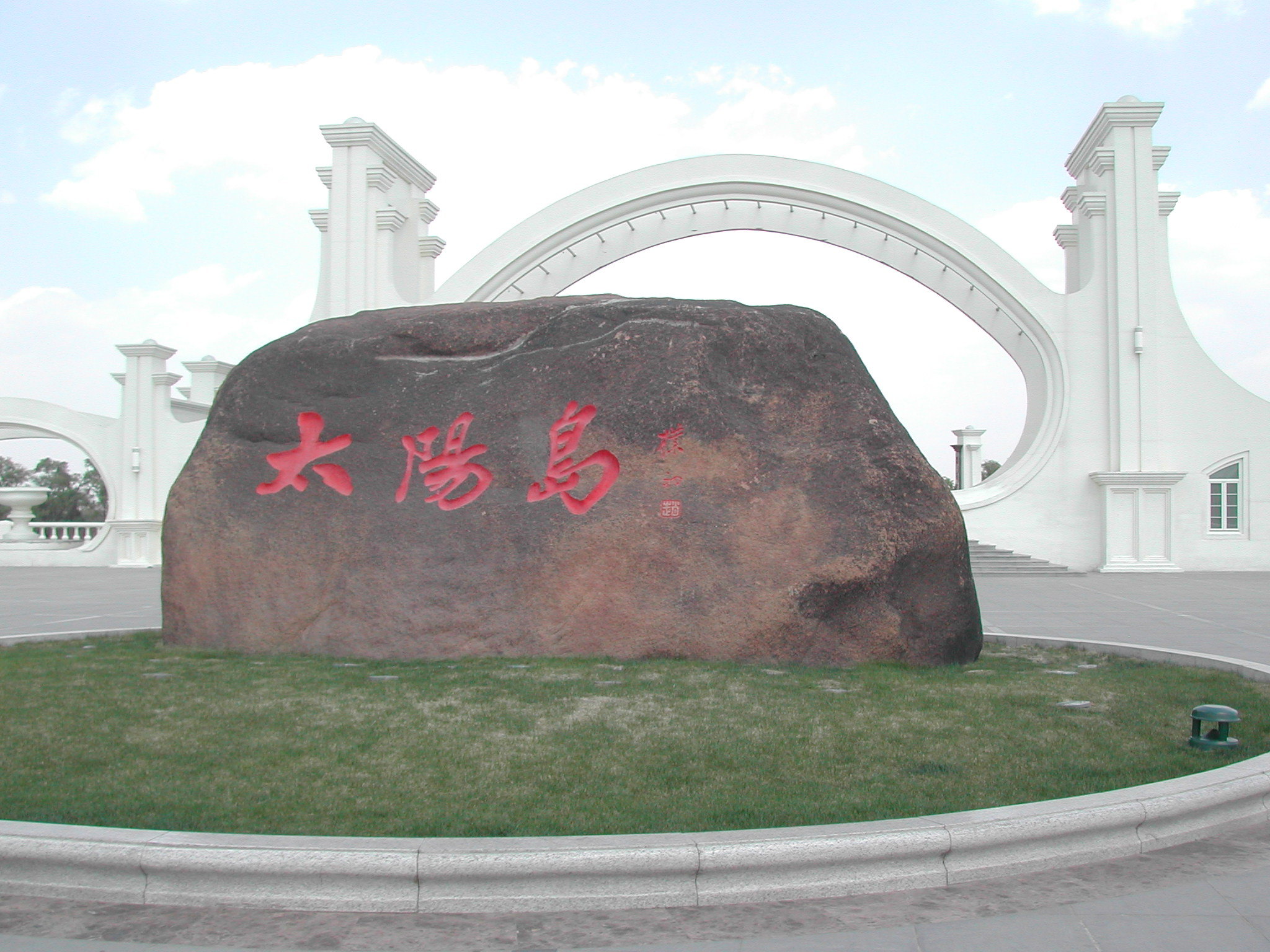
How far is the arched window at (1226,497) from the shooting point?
16.2 metres

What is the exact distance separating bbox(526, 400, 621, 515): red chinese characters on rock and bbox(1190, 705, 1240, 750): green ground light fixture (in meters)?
→ 3.30

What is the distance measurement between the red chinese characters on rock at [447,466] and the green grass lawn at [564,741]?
40.2 inches

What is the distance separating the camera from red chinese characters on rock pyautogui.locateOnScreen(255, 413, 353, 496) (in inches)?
255

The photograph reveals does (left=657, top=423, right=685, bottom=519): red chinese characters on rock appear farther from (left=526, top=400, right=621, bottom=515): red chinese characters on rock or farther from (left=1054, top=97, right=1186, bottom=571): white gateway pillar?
(left=1054, top=97, right=1186, bottom=571): white gateway pillar

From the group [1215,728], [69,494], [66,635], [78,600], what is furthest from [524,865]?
[69,494]

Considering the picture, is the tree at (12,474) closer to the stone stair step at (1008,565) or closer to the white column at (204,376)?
the white column at (204,376)

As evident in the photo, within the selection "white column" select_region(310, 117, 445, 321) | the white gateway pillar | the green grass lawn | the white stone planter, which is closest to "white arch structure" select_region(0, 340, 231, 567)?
the white stone planter

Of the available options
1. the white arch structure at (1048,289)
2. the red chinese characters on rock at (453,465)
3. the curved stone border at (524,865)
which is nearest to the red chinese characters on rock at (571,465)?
the red chinese characters on rock at (453,465)

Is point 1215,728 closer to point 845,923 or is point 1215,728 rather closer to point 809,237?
point 845,923

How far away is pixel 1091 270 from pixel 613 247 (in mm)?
7916

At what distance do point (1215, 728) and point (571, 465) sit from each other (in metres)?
3.60

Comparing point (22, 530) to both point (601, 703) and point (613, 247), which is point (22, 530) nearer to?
point (613, 247)

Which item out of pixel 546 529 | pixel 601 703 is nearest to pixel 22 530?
pixel 546 529

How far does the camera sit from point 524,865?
2.68m
